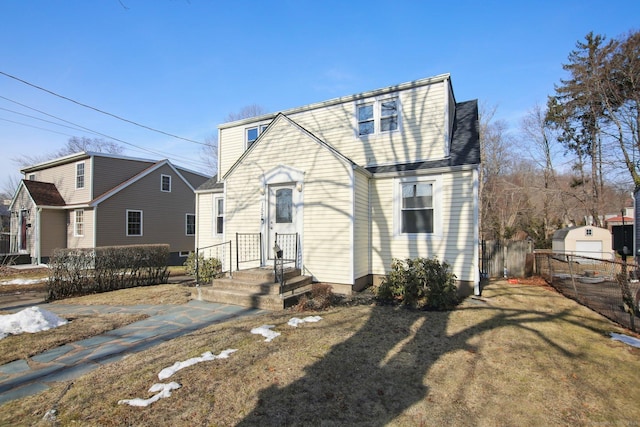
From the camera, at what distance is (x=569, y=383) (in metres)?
3.67

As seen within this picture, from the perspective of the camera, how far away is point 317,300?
22.5ft

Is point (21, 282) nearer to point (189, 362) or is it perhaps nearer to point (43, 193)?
point (43, 193)

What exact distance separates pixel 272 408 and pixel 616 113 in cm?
2863

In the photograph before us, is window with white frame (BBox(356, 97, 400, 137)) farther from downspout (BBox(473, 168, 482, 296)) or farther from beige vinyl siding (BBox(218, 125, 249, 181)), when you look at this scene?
beige vinyl siding (BBox(218, 125, 249, 181))

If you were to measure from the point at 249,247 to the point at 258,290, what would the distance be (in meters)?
2.47

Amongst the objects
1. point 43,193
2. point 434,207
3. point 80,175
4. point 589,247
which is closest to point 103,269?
point 434,207

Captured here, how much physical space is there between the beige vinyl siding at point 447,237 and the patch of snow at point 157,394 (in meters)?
6.53

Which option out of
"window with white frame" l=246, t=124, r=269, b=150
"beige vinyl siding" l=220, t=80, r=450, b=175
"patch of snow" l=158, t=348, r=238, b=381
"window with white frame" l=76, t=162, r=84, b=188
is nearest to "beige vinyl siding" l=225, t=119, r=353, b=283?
"beige vinyl siding" l=220, t=80, r=450, b=175

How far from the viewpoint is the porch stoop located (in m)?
6.86

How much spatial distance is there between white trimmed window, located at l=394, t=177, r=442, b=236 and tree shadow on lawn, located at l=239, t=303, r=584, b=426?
117 inches

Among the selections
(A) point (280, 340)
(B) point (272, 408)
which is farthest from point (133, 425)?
(A) point (280, 340)

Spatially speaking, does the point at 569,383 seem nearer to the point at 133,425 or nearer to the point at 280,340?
the point at 280,340

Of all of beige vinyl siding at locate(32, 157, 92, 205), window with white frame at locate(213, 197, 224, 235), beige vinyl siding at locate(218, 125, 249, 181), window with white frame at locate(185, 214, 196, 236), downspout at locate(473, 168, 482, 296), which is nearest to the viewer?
downspout at locate(473, 168, 482, 296)

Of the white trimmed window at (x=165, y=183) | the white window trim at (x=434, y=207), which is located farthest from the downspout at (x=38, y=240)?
the white window trim at (x=434, y=207)
